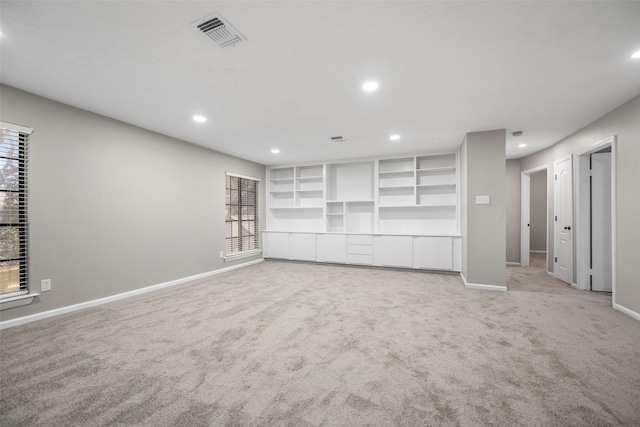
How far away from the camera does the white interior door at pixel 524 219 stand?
6.02 metres

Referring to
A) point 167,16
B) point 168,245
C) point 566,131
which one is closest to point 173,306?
point 168,245

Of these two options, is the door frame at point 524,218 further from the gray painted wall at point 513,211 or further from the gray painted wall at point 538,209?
the gray painted wall at point 538,209

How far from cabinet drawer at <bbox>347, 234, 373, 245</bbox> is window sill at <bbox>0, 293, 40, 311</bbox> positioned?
16.5ft

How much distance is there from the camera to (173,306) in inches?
136

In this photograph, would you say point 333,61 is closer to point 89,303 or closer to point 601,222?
point 89,303

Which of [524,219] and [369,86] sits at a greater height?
[369,86]

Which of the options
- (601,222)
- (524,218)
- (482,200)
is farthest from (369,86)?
(524,218)

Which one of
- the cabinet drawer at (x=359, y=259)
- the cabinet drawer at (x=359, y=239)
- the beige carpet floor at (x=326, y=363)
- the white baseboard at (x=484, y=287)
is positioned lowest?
the beige carpet floor at (x=326, y=363)

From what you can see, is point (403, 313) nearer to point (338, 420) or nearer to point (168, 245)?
point (338, 420)

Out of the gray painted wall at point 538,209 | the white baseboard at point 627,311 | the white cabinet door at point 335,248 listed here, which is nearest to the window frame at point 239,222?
the white cabinet door at point 335,248

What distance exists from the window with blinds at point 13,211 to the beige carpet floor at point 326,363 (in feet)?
1.77

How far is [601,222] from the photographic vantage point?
4.13m

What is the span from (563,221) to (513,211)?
5.06 ft

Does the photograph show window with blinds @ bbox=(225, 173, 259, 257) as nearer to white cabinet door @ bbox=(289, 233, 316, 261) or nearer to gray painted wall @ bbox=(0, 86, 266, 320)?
gray painted wall @ bbox=(0, 86, 266, 320)
